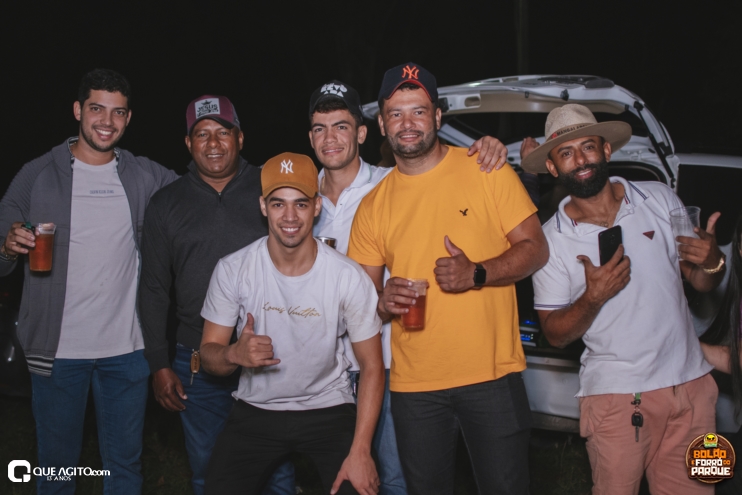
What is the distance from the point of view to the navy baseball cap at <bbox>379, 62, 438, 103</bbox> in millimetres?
3322

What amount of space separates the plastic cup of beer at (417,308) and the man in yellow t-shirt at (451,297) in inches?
1.1

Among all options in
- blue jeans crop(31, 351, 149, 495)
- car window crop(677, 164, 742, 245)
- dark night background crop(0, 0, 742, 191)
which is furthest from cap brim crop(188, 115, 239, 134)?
dark night background crop(0, 0, 742, 191)

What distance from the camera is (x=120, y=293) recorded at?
12.8 ft

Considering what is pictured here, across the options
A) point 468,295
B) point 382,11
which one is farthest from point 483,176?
point 382,11

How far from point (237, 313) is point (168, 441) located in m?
2.60

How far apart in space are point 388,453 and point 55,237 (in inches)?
87.7

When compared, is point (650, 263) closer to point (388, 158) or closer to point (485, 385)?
point (485, 385)

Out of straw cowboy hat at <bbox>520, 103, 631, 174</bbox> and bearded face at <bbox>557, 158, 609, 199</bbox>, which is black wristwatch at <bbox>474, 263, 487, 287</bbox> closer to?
bearded face at <bbox>557, 158, 609, 199</bbox>

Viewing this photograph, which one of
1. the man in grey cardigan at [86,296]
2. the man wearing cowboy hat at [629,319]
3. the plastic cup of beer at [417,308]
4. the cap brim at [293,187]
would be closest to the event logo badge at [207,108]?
the man in grey cardigan at [86,296]

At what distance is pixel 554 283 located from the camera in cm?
341

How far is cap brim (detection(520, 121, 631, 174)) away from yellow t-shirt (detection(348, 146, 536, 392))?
1.27ft

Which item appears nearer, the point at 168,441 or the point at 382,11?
the point at 168,441

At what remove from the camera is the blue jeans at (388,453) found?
3.70m

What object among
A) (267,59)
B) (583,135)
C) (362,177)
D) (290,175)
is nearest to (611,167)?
(583,135)
